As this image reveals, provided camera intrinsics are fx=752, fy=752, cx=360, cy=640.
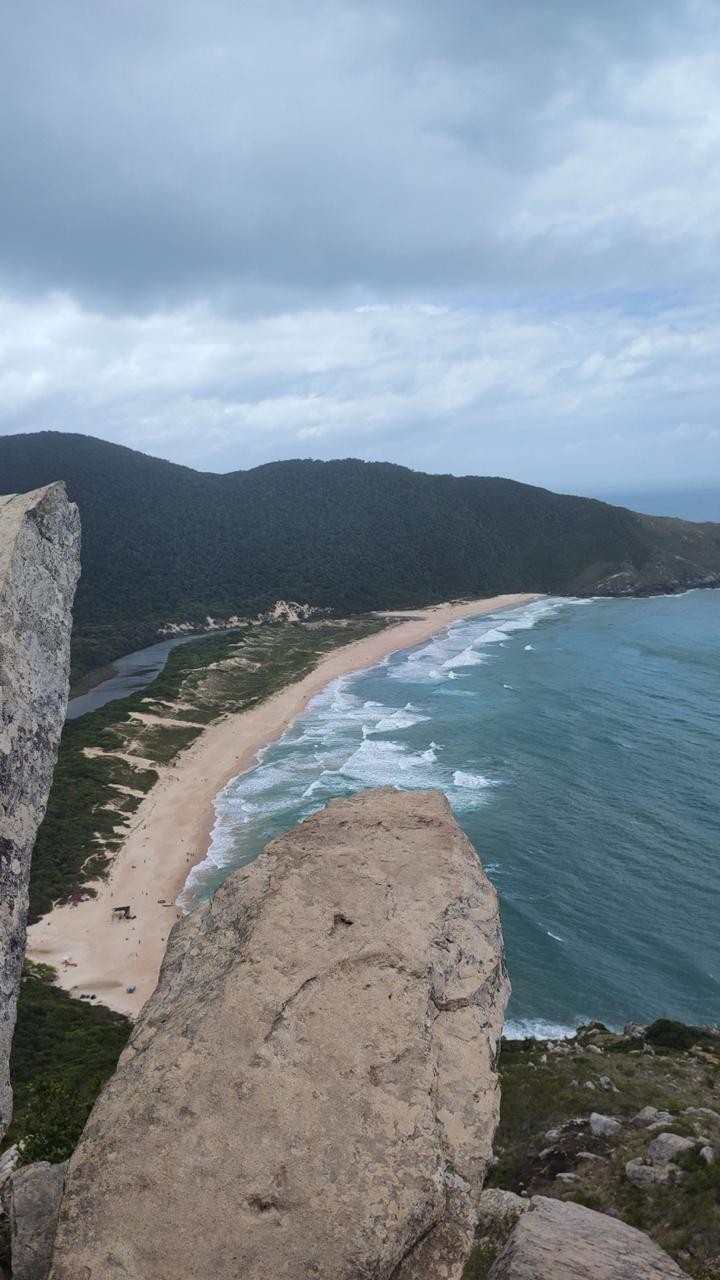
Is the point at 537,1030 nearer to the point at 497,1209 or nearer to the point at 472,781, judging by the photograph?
the point at 497,1209

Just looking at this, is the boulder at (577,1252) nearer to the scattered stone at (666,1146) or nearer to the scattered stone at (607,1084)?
the scattered stone at (666,1146)

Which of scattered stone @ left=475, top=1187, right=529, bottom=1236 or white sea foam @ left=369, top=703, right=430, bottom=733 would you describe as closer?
scattered stone @ left=475, top=1187, right=529, bottom=1236

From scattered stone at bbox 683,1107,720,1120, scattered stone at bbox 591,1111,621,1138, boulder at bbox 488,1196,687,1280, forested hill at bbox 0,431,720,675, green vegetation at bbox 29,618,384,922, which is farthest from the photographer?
forested hill at bbox 0,431,720,675

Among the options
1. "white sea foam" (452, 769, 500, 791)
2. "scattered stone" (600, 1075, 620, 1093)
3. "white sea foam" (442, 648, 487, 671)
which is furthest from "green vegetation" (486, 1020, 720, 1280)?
"white sea foam" (442, 648, 487, 671)

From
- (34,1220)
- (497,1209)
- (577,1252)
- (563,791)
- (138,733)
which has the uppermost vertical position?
(34,1220)

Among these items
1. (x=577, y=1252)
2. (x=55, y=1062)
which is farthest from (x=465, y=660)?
(x=577, y=1252)

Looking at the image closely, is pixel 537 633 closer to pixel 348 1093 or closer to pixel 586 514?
pixel 586 514

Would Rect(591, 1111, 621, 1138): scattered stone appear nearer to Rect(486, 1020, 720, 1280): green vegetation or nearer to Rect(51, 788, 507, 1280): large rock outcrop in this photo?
Rect(486, 1020, 720, 1280): green vegetation
